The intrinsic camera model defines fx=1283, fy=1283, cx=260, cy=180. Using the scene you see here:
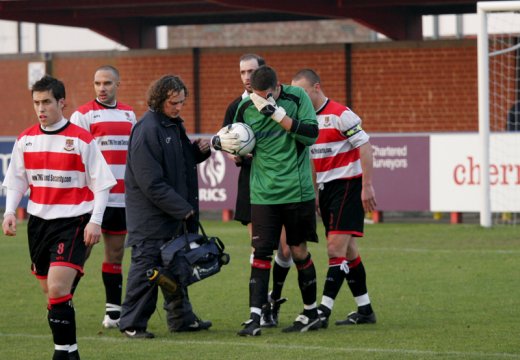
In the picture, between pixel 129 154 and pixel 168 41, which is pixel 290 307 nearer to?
pixel 129 154

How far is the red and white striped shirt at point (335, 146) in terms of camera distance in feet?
33.4

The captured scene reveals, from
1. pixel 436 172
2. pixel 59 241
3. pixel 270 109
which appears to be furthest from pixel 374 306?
pixel 436 172

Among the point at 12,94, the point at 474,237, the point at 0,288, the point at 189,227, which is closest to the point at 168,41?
the point at 12,94

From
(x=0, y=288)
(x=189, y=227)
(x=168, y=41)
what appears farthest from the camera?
(x=168, y=41)

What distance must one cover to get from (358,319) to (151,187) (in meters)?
2.05

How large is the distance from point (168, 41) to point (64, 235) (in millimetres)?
31978

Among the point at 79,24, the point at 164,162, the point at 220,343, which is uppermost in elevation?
the point at 79,24

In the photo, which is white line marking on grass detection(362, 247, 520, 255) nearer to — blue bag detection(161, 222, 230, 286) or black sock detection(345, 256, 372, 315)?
black sock detection(345, 256, 372, 315)

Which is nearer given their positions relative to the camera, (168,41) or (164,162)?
(164,162)

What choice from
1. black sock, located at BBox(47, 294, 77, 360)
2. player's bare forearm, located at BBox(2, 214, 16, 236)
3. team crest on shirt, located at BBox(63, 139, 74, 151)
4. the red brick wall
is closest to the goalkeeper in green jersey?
team crest on shirt, located at BBox(63, 139, 74, 151)

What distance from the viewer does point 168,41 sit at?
4003 centimetres

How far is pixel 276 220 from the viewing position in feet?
31.8

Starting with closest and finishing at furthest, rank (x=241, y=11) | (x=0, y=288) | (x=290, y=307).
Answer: (x=290, y=307) → (x=0, y=288) → (x=241, y=11)

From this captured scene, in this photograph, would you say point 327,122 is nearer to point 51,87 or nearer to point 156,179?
point 156,179
